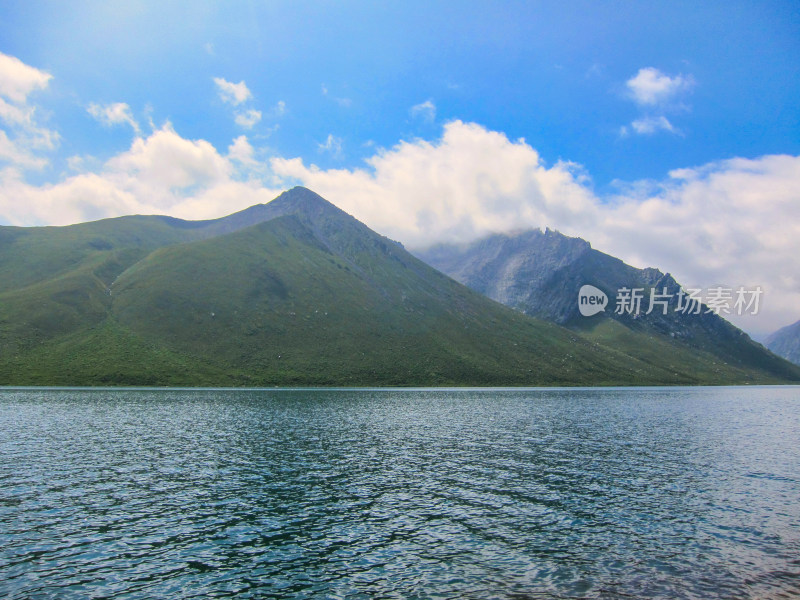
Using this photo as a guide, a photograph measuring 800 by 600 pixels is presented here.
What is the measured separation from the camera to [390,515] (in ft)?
124

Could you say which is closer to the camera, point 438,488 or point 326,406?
point 438,488

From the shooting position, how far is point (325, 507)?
40031 mm

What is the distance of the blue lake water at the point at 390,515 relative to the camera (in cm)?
2605

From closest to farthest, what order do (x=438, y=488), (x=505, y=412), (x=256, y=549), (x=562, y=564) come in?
(x=562, y=564)
(x=256, y=549)
(x=438, y=488)
(x=505, y=412)

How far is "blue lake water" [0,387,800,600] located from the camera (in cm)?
2605

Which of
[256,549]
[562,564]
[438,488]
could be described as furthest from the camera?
[438,488]

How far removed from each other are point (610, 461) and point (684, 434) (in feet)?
116

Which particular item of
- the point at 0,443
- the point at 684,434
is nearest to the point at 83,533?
the point at 0,443

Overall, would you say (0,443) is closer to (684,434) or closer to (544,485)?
(544,485)

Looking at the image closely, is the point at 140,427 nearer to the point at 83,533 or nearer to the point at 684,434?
the point at 83,533

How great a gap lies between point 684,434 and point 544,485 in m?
53.6

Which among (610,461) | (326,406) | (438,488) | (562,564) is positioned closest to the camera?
(562,564)

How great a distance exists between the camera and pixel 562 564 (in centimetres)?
2870

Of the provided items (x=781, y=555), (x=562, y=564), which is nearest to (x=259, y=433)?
(x=562, y=564)
